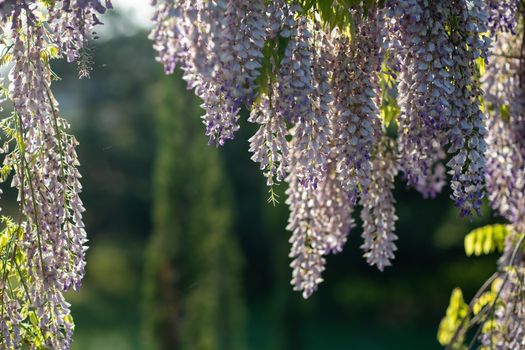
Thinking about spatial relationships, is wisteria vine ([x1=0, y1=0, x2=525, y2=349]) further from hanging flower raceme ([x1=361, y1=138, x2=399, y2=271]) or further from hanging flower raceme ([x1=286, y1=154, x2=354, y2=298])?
hanging flower raceme ([x1=286, y1=154, x2=354, y2=298])

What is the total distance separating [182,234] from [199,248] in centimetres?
49

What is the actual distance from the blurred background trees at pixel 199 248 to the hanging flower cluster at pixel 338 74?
13922 mm

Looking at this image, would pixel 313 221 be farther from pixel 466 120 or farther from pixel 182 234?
pixel 182 234

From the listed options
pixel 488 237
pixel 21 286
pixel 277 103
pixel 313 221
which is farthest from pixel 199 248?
pixel 277 103

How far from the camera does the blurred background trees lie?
57.8ft

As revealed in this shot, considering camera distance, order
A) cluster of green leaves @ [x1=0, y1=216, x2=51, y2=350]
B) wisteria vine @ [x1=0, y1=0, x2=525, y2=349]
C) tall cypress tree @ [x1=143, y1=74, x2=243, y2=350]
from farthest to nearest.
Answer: tall cypress tree @ [x1=143, y1=74, x2=243, y2=350], cluster of green leaves @ [x1=0, y1=216, x2=51, y2=350], wisteria vine @ [x1=0, y1=0, x2=525, y2=349]

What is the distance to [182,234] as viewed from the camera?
17.8 metres

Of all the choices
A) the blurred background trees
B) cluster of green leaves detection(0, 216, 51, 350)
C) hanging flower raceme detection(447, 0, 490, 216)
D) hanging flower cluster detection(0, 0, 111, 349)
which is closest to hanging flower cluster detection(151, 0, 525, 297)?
hanging flower raceme detection(447, 0, 490, 216)

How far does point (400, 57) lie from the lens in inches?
128

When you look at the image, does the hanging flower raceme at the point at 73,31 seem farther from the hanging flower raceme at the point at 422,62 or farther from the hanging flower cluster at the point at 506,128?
the hanging flower cluster at the point at 506,128

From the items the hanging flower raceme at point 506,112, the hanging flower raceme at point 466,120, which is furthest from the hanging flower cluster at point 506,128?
the hanging flower raceme at point 466,120

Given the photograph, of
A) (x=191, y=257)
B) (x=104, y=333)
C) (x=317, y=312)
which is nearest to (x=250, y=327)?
(x=317, y=312)

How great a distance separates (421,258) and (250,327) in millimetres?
6126

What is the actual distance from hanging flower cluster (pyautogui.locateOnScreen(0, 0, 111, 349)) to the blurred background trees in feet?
45.4
